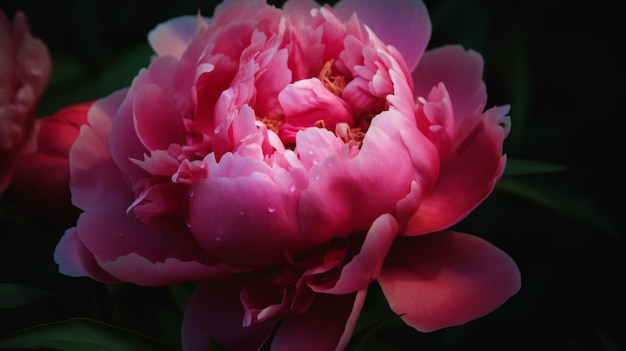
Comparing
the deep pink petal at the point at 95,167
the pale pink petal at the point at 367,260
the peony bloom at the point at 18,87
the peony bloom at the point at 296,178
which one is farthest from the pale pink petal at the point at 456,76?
the peony bloom at the point at 18,87

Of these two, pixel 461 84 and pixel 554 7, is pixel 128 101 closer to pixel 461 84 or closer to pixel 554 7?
pixel 461 84

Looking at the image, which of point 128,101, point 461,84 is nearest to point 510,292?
point 461,84

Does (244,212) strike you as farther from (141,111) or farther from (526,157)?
(526,157)

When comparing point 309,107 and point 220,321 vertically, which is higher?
point 309,107

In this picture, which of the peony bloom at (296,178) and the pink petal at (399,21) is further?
the pink petal at (399,21)

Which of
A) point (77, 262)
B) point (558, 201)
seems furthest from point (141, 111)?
point (558, 201)

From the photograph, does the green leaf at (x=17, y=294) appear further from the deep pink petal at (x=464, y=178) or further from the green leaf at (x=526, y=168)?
the green leaf at (x=526, y=168)
